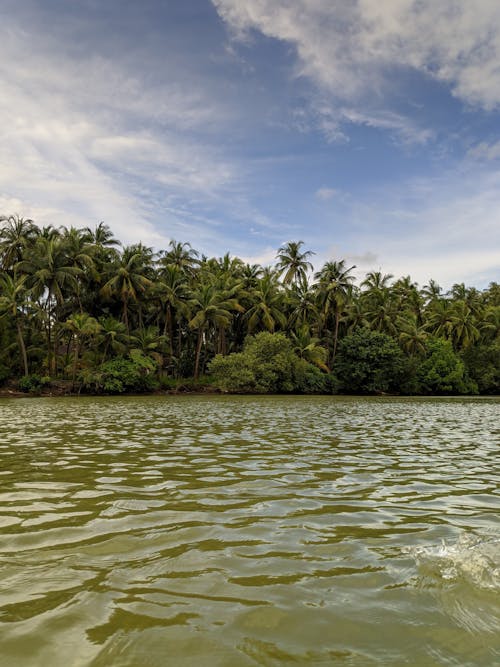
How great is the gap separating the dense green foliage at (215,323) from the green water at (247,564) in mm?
34468

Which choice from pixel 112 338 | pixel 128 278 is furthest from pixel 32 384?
pixel 128 278

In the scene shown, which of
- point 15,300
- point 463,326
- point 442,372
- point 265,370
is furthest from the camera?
point 463,326

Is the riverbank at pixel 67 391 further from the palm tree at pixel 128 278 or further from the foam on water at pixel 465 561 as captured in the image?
the foam on water at pixel 465 561

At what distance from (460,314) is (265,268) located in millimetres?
23263

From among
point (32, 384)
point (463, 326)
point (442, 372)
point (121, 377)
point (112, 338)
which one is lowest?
point (32, 384)

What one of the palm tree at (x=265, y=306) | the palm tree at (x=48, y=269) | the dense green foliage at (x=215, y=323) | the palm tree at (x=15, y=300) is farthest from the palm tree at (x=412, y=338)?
the palm tree at (x=15, y=300)

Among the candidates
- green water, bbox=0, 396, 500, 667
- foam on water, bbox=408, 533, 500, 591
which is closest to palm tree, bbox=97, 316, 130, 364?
green water, bbox=0, 396, 500, 667

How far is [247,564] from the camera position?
11.1 feet

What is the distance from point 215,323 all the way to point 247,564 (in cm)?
4523

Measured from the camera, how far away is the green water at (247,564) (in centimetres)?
229

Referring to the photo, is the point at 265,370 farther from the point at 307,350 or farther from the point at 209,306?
the point at 209,306

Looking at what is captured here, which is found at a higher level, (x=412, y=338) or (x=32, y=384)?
(x=412, y=338)

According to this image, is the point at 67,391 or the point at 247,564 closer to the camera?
the point at 247,564

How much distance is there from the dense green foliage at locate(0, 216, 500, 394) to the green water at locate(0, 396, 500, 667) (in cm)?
3447
